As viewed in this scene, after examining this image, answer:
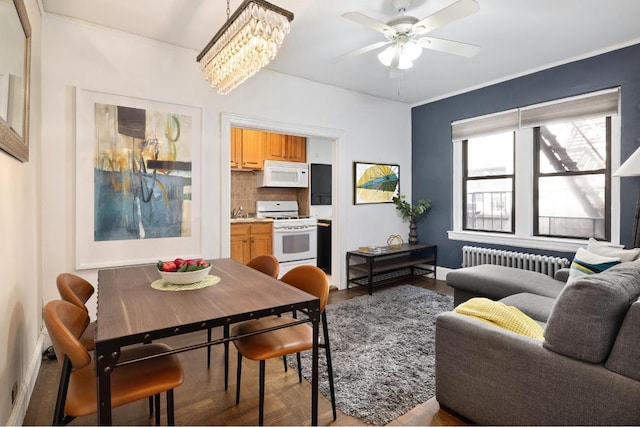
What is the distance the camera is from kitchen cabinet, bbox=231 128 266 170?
17.1ft

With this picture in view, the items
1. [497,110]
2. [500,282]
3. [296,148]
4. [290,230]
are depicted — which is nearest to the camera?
[500,282]

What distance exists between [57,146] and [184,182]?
3.35ft

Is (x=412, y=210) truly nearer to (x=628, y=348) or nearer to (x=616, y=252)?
(x=616, y=252)

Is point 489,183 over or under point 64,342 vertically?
over

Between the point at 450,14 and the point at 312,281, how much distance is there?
6.15 ft

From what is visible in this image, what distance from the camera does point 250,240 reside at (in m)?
4.88

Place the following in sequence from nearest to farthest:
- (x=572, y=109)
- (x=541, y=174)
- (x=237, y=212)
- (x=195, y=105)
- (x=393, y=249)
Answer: (x=195, y=105) < (x=572, y=109) < (x=541, y=174) < (x=393, y=249) < (x=237, y=212)

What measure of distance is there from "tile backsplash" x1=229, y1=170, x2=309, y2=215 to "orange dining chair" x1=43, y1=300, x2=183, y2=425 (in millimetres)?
3998

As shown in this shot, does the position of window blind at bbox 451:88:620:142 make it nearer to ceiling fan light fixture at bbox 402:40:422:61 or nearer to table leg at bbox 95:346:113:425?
ceiling fan light fixture at bbox 402:40:422:61

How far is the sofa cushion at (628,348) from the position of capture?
1.32m

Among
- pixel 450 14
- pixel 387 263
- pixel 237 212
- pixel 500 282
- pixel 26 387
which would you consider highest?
pixel 450 14

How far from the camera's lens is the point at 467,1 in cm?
196

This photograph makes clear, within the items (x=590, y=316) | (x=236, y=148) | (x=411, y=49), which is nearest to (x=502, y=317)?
(x=590, y=316)

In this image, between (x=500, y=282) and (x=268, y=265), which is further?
(x=500, y=282)
